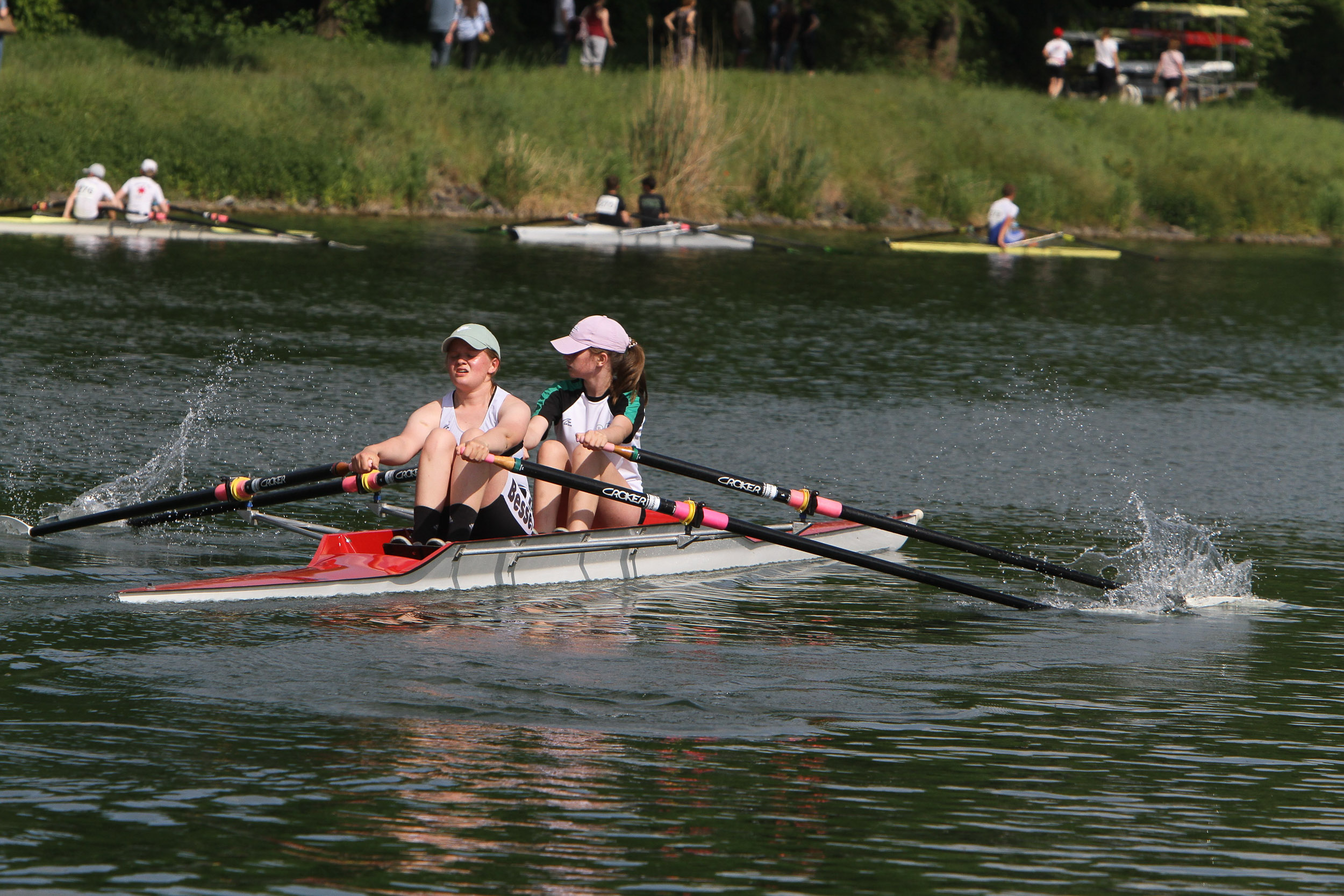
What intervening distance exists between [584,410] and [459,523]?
3.24ft

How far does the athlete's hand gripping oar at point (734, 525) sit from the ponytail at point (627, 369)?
0.54m

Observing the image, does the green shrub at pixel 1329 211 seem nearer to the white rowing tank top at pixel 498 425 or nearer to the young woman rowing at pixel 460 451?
the white rowing tank top at pixel 498 425

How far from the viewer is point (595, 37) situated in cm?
3788

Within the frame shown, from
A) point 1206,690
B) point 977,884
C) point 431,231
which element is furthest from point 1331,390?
point 431,231

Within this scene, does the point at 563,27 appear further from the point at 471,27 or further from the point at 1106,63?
the point at 1106,63

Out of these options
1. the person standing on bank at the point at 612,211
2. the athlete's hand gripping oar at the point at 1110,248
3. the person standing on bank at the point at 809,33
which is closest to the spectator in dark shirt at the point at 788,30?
the person standing on bank at the point at 809,33

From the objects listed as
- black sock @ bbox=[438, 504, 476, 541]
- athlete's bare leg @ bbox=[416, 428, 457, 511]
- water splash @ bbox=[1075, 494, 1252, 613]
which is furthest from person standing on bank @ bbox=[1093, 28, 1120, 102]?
athlete's bare leg @ bbox=[416, 428, 457, 511]

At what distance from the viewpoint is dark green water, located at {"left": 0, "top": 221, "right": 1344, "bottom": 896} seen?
5.78 metres

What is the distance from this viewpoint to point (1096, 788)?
259 inches

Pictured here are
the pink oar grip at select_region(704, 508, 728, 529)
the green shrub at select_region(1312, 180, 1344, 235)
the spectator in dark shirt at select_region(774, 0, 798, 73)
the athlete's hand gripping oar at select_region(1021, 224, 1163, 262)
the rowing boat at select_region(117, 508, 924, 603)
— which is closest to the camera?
the rowing boat at select_region(117, 508, 924, 603)

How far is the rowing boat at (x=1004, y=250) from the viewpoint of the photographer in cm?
3234

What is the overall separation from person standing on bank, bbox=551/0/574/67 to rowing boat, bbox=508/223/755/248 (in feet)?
28.6

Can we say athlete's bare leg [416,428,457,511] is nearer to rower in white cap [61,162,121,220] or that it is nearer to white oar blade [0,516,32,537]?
white oar blade [0,516,32,537]

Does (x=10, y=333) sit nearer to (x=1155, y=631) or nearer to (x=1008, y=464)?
(x=1008, y=464)
